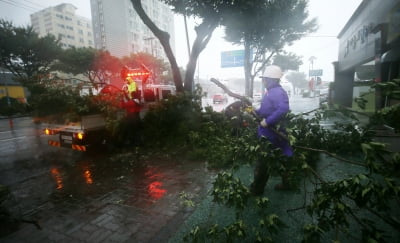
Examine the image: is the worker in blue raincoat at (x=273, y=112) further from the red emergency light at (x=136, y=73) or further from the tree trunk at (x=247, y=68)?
the tree trunk at (x=247, y=68)

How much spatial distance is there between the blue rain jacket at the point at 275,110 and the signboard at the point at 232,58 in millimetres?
20779

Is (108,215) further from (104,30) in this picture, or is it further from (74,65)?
(104,30)

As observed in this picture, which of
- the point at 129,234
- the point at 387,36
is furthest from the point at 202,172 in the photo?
the point at 387,36

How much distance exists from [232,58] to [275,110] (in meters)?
21.5

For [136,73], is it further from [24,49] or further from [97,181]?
[24,49]

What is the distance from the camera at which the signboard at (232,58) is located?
22773 mm

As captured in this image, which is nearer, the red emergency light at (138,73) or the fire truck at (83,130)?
the fire truck at (83,130)

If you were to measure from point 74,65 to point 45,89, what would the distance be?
84.3ft

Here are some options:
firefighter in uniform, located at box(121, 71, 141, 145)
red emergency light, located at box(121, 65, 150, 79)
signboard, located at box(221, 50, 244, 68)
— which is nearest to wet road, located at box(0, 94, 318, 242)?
firefighter in uniform, located at box(121, 71, 141, 145)

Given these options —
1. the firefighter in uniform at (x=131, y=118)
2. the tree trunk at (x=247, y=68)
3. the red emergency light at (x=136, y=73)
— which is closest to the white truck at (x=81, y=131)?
the firefighter in uniform at (x=131, y=118)

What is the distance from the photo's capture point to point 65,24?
8294 centimetres

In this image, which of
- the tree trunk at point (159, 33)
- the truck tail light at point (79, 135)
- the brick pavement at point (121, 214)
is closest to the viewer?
the brick pavement at point (121, 214)

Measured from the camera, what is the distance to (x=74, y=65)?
91.0 feet

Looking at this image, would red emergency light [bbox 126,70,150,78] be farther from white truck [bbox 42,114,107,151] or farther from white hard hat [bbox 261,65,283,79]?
white hard hat [bbox 261,65,283,79]
